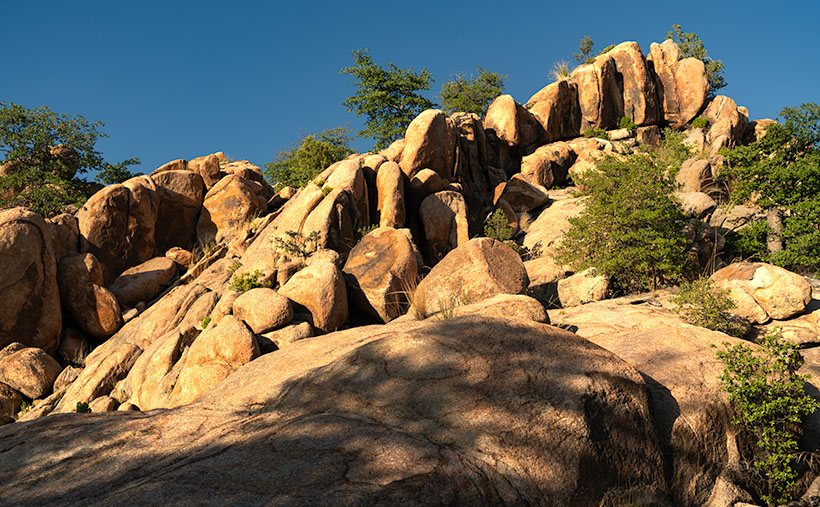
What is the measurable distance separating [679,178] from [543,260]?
10044 mm

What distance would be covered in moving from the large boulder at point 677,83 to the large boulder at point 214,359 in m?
42.4

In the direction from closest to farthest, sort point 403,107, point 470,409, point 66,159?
point 470,409
point 66,159
point 403,107

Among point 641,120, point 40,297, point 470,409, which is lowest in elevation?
point 470,409

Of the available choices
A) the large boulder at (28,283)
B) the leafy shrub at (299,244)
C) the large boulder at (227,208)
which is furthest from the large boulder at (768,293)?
the large boulder at (28,283)

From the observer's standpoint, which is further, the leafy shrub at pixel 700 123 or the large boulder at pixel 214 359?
the leafy shrub at pixel 700 123

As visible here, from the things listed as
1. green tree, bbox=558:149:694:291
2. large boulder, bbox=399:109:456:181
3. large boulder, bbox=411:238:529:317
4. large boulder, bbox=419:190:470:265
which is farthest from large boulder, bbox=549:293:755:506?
large boulder, bbox=399:109:456:181

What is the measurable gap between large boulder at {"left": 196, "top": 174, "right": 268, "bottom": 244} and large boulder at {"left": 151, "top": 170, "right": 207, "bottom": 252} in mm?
394

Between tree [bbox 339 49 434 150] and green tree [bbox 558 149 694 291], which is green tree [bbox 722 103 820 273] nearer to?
green tree [bbox 558 149 694 291]

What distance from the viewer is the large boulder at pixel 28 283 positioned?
16.6m

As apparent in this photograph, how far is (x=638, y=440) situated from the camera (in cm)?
552

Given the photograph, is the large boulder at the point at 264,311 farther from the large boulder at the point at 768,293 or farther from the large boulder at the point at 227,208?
the large boulder at the point at 227,208

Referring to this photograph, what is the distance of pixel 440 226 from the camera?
69.3 feet

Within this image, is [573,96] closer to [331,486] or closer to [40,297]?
[40,297]

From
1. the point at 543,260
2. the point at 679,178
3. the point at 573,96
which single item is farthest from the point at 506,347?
the point at 573,96
